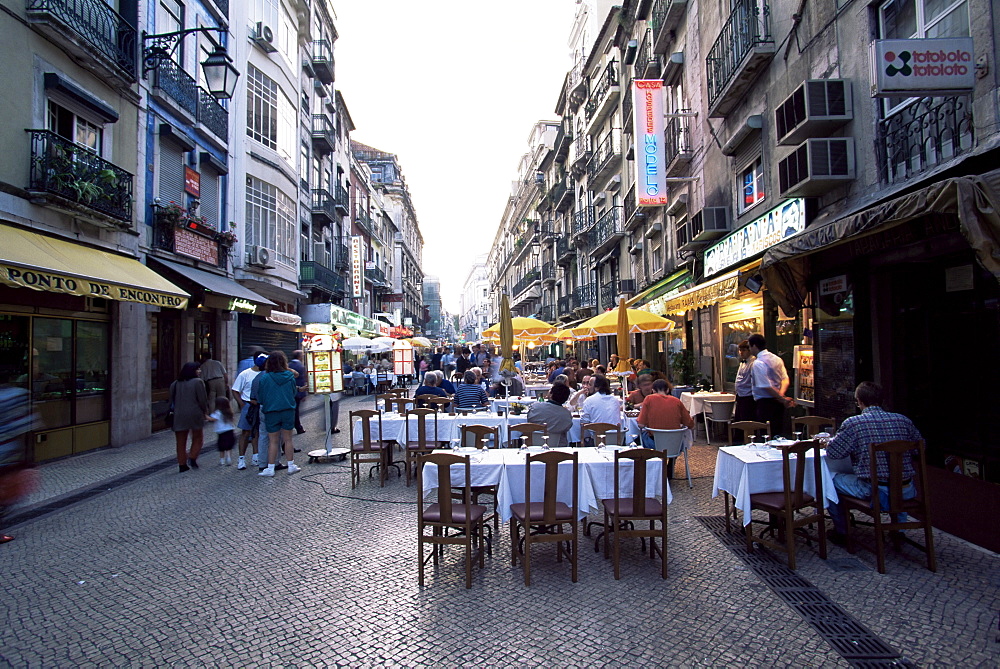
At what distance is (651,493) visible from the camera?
5.19 meters

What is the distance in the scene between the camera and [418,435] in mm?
8008

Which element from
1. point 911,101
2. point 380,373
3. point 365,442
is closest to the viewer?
point 911,101

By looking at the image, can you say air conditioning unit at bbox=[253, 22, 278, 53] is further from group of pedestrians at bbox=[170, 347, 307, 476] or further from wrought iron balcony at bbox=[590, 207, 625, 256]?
wrought iron balcony at bbox=[590, 207, 625, 256]

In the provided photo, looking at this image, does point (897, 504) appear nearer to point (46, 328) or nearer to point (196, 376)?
point (196, 376)

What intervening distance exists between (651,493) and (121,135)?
12308mm

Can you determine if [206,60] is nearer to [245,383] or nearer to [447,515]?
[245,383]

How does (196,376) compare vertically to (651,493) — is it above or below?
above

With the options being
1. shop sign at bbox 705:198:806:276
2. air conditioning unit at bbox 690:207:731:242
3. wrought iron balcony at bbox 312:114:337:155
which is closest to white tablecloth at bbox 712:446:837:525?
shop sign at bbox 705:198:806:276

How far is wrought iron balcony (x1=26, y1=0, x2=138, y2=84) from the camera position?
30.2 feet

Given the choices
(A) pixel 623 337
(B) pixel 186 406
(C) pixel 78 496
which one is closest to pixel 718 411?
(A) pixel 623 337

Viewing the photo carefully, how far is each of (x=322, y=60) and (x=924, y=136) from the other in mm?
23891

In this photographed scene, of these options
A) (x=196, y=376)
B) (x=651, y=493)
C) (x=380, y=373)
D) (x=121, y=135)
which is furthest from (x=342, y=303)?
(x=651, y=493)

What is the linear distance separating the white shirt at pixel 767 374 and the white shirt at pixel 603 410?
2206 mm

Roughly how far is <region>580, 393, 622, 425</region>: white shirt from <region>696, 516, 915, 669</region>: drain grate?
7.65ft
